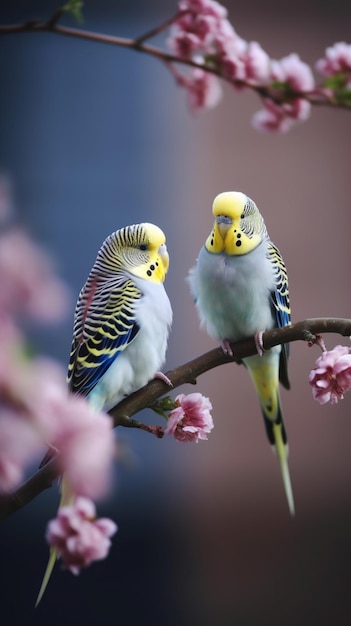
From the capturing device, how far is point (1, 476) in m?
0.44

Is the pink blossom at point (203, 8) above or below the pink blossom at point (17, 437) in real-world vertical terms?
above

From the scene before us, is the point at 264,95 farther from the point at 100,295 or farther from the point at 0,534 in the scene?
the point at 0,534

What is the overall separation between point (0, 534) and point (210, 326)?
6.76 ft

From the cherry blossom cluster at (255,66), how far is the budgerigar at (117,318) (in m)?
0.14

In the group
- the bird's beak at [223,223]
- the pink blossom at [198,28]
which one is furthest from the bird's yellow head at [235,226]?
the pink blossom at [198,28]

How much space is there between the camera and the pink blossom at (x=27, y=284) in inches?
14.3

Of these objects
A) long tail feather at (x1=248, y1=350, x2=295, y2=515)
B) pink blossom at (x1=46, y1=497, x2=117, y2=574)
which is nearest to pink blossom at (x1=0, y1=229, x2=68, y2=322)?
pink blossom at (x1=46, y1=497, x2=117, y2=574)

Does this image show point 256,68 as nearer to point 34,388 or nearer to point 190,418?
point 190,418

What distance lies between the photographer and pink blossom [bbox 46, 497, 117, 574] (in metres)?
0.52

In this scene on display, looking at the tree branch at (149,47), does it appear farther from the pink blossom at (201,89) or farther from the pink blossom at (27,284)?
the pink blossom at (27,284)

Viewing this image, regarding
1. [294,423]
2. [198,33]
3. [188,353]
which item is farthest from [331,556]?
[198,33]

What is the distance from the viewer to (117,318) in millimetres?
706

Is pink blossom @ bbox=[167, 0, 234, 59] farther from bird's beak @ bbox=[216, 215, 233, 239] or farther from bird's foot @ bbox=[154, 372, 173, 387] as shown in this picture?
bird's foot @ bbox=[154, 372, 173, 387]

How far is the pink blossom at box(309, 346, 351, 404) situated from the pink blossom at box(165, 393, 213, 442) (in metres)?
0.08
